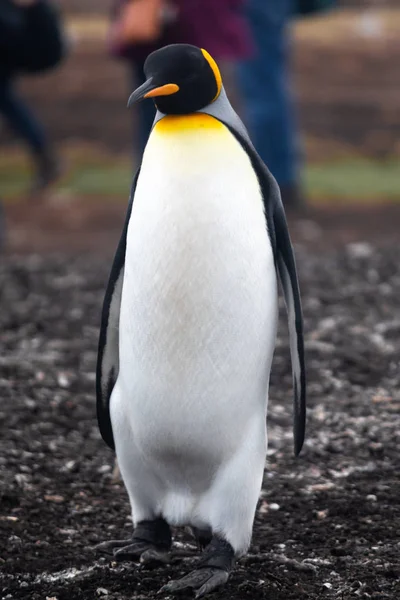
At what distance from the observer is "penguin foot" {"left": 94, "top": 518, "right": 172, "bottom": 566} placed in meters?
2.97

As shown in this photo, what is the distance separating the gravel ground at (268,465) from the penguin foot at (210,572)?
0.13 feet

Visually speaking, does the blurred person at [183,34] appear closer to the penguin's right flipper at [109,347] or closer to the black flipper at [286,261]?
the penguin's right flipper at [109,347]

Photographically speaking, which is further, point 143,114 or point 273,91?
point 273,91

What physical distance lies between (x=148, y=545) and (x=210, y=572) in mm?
228

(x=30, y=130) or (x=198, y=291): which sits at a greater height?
(x=198, y=291)

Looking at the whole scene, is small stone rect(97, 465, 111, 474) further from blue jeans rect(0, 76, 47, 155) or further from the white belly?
blue jeans rect(0, 76, 47, 155)

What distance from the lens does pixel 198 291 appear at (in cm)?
279

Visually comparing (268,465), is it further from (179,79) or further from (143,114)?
(143,114)

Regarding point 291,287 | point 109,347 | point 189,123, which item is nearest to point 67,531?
point 109,347

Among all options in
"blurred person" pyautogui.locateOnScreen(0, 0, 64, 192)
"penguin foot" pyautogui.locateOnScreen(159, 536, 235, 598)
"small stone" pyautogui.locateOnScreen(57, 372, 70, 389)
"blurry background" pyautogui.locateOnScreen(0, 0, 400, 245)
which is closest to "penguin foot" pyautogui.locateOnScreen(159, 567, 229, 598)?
"penguin foot" pyautogui.locateOnScreen(159, 536, 235, 598)

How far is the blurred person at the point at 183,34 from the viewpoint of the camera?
636 cm

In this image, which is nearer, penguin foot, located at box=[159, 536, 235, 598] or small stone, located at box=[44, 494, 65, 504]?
penguin foot, located at box=[159, 536, 235, 598]

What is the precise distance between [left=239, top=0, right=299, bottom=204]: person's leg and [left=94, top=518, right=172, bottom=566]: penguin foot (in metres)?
4.63

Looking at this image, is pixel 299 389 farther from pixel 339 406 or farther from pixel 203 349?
pixel 339 406
